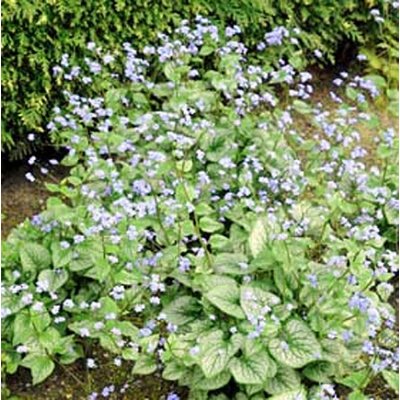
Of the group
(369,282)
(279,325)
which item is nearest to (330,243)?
(369,282)

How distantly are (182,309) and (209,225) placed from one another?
359 mm

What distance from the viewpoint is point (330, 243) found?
390 centimetres

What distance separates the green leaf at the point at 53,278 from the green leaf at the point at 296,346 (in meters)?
0.84

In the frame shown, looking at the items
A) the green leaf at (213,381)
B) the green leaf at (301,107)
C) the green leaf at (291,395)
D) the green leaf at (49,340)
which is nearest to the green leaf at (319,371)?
the green leaf at (291,395)

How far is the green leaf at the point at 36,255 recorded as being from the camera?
3.81 meters

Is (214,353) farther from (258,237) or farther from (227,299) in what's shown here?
(258,237)

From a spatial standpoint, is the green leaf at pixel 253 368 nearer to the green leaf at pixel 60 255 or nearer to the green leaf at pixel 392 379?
the green leaf at pixel 392 379

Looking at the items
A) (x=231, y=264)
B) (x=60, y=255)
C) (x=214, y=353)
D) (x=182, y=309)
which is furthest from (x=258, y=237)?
(x=60, y=255)

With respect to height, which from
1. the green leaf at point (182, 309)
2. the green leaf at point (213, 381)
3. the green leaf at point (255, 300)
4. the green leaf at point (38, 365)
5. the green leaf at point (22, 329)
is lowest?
the green leaf at point (38, 365)

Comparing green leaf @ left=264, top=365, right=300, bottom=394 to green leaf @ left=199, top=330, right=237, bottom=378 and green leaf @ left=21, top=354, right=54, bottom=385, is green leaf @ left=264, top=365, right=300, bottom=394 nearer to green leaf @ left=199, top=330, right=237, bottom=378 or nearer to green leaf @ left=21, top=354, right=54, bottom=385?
green leaf @ left=199, top=330, right=237, bottom=378

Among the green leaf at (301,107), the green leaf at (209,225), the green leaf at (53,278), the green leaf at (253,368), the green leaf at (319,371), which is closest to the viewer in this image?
the green leaf at (253,368)

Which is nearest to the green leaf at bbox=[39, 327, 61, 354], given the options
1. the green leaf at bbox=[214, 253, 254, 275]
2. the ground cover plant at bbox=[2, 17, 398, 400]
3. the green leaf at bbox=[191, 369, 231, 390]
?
the ground cover plant at bbox=[2, 17, 398, 400]

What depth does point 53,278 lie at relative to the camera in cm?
374

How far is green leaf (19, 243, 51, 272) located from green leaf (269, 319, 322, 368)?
37.9 inches
